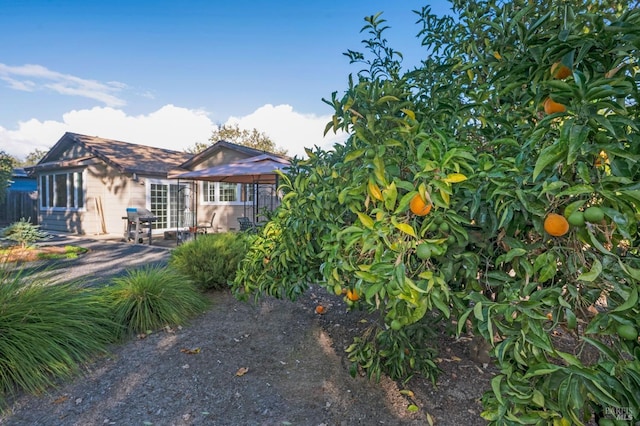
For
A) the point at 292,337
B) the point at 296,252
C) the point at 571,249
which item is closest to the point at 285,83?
the point at 292,337

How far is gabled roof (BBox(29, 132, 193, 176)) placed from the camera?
39.1 ft

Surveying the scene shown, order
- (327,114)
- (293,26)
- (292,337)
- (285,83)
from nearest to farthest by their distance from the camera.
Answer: (327,114) < (292,337) < (293,26) < (285,83)

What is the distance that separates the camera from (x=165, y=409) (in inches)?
93.2

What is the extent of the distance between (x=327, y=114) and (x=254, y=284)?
1.33m

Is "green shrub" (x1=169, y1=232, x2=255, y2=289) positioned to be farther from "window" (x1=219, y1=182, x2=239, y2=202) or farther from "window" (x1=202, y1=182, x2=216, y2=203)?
"window" (x1=202, y1=182, x2=216, y2=203)

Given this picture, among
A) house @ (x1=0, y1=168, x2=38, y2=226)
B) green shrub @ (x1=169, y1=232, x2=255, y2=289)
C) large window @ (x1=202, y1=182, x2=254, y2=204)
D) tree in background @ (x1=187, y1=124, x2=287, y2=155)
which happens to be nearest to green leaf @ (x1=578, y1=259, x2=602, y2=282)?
green shrub @ (x1=169, y1=232, x2=255, y2=289)

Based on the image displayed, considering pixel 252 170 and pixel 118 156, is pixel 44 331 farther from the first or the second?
pixel 118 156

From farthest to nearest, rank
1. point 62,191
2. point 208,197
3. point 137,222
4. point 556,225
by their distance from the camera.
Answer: point 62,191 < point 208,197 < point 137,222 < point 556,225

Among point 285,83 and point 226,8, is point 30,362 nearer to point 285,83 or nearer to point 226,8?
point 226,8

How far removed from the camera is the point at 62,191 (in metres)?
13.6

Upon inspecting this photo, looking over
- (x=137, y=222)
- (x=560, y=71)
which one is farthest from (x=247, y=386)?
(x=137, y=222)

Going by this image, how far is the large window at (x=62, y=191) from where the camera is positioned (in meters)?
12.8

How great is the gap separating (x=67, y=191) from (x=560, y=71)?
54.2ft

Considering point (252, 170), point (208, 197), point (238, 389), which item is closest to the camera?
point (238, 389)
